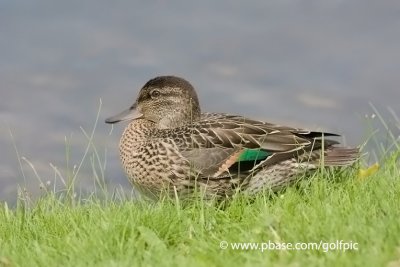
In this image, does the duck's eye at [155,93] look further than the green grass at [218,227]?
Yes

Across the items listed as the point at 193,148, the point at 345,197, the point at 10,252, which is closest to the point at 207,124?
the point at 193,148

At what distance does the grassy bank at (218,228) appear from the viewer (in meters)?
5.69

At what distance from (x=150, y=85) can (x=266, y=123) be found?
1463mm

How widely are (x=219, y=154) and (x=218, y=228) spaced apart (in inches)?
68.7

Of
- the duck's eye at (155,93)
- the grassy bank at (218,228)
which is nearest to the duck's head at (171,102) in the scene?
the duck's eye at (155,93)

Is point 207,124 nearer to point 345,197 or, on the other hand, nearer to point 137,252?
point 345,197

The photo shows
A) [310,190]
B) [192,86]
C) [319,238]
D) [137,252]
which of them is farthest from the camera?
[192,86]

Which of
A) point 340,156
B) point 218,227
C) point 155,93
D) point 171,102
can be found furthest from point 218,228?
point 155,93

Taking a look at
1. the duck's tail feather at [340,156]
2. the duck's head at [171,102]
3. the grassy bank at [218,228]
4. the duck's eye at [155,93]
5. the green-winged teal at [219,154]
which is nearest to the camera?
the grassy bank at [218,228]

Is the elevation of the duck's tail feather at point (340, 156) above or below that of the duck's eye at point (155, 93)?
below

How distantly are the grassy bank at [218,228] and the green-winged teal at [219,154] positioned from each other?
216 millimetres

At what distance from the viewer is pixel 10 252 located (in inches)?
273

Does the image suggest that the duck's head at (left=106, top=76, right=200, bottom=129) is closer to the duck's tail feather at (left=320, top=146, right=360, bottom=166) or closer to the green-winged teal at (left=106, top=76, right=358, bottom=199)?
the green-winged teal at (left=106, top=76, right=358, bottom=199)

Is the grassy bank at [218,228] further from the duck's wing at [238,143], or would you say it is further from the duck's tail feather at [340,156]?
the duck's wing at [238,143]
